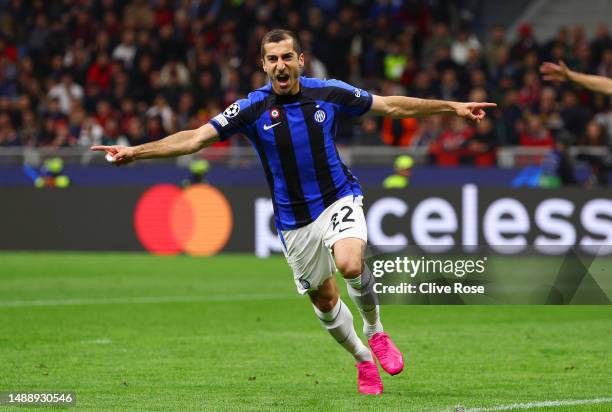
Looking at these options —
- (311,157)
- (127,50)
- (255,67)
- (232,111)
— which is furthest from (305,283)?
(127,50)

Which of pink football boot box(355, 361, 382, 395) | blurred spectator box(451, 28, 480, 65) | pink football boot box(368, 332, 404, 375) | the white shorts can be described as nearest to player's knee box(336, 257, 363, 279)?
the white shorts

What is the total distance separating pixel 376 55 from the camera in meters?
23.5

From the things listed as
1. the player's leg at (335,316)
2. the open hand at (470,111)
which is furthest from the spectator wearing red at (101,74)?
the open hand at (470,111)

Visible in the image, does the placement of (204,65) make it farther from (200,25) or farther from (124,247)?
(124,247)

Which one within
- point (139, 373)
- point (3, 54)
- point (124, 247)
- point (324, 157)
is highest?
point (324, 157)

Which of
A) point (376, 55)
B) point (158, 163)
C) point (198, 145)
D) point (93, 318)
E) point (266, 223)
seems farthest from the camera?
point (376, 55)

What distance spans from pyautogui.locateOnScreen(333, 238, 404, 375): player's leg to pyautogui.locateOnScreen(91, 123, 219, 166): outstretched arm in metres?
1.00

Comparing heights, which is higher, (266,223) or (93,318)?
(93,318)

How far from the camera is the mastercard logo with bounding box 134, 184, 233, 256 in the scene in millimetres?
19938

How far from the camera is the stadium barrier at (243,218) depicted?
59.4 ft

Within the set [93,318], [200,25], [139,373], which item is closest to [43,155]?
[200,25]

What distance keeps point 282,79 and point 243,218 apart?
12.0 metres

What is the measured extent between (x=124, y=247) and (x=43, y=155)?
7.54 ft

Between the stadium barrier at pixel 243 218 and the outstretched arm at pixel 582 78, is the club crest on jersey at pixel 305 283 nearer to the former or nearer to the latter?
the outstretched arm at pixel 582 78
